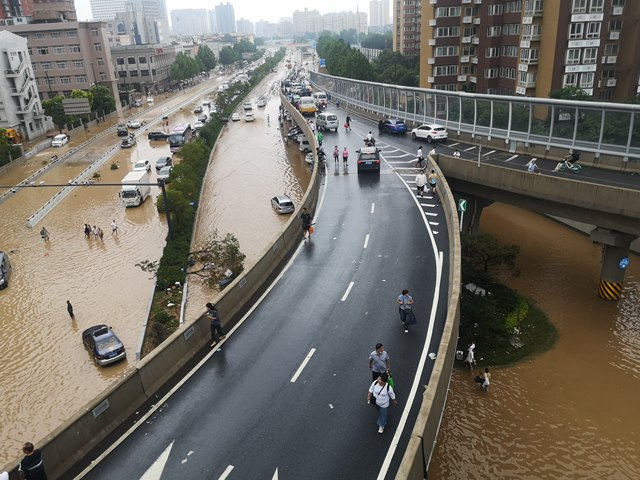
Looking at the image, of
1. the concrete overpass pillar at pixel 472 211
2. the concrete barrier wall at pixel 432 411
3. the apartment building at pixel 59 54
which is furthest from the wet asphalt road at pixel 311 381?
the apartment building at pixel 59 54

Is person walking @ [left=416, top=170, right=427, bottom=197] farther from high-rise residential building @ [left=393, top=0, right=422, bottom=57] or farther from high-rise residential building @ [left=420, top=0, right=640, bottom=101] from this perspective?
high-rise residential building @ [left=393, top=0, right=422, bottom=57]

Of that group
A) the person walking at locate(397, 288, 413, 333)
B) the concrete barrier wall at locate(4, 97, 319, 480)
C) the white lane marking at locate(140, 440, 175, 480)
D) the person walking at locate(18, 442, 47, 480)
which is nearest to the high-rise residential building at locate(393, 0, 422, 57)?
the concrete barrier wall at locate(4, 97, 319, 480)

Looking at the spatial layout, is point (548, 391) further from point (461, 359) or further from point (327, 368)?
point (327, 368)

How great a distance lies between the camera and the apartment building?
105812 mm

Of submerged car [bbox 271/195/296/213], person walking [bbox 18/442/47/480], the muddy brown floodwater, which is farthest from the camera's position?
submerged car [bbox 271/195/296/213]

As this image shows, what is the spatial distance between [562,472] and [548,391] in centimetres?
497

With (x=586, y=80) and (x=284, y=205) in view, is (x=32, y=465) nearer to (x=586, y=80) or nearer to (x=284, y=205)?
(x=284, y=205)

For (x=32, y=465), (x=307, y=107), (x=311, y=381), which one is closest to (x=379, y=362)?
(x=311, y=381)

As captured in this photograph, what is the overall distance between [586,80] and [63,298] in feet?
192

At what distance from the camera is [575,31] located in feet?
186

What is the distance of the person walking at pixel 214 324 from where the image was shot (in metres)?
17.8

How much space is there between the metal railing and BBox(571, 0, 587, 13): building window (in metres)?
20.5

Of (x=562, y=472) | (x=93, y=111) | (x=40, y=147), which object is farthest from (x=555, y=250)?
(x=93, y=111)

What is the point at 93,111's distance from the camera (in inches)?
3873
